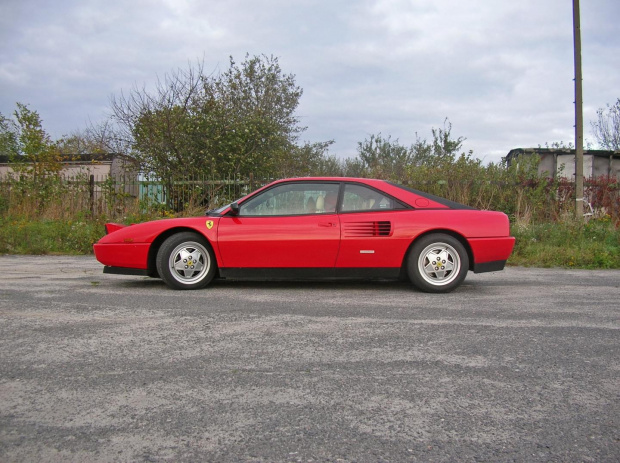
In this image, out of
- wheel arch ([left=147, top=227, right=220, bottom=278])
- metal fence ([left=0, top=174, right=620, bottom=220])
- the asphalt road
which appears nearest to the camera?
the asphalt road

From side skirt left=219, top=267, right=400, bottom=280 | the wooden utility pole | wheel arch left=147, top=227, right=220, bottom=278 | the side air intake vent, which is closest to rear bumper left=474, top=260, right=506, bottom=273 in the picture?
side skirt left=219, top=267, right=400, bottom=280

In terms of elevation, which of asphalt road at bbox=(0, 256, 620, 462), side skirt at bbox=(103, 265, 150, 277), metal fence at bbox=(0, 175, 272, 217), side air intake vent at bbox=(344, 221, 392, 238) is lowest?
asphalt road at bbox=(0, 256, 620, 462)

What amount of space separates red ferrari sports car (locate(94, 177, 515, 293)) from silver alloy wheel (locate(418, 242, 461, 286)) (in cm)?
1

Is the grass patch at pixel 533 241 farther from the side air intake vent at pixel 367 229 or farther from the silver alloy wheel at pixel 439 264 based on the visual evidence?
the side air intake vent at pixel 367 229

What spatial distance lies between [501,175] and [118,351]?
1168 cm

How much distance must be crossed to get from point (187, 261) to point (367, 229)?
199 centimetres

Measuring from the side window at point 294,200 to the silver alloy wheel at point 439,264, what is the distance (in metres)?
1.12

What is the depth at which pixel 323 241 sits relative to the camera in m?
5.35

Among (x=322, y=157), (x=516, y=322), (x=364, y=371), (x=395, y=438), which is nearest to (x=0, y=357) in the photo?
(x=364, y=371)

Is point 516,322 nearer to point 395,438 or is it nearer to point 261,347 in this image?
point 261,347

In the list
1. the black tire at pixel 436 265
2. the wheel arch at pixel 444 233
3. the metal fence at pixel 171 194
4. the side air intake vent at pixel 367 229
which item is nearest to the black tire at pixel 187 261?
the side air intake vent at pixel 367 229

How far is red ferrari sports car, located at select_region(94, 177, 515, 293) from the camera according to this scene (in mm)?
5363

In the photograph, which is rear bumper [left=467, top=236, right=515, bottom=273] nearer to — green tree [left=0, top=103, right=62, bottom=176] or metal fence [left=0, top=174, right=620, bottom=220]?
metal fence [left=0, top=174, right=620, bottom=220]

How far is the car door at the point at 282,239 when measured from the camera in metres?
5.36
